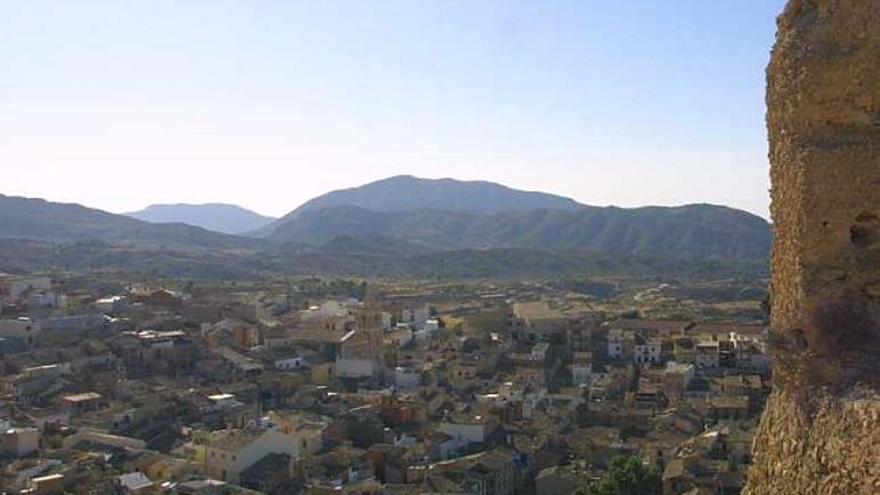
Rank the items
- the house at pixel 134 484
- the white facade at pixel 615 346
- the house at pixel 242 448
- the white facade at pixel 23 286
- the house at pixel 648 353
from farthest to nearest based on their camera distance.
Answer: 1. the white facade at pixel 23 286
2. the white facade at pixel 615 346
3. the house at pixel 648 353
4. the house at pixel 242 448
5. the house at pixel 134 484

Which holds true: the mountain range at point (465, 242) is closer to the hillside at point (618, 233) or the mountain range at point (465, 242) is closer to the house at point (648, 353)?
the hillside at point (618, 233)

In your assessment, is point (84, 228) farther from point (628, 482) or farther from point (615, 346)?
point (628, 482)

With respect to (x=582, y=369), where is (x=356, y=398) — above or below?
below

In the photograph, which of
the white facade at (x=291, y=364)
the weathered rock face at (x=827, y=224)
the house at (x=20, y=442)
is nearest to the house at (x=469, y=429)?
the house at (x=20, y=442)

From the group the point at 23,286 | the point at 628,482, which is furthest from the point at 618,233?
the point at 628,482

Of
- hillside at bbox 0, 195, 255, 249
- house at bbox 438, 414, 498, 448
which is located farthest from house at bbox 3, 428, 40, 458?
hillside at bbox 0, 195, 255, 249

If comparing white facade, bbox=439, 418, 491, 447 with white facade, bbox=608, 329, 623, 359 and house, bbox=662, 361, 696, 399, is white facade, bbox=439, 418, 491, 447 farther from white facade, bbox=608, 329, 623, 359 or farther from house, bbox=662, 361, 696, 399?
white facade, bbox=608, 329, 623, 359
